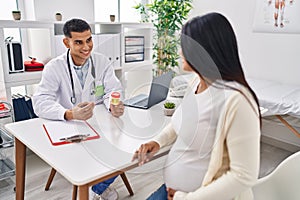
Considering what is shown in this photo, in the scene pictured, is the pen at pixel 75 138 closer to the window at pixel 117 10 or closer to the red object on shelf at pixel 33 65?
the red object on shelf at pixel 33 65

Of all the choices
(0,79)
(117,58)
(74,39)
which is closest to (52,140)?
(74,39)

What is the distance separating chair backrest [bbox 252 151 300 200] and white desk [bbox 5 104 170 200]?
479mm

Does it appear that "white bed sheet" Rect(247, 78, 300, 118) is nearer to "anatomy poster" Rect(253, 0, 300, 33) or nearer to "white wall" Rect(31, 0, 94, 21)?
"anatomy poster" Rect(253, 0, 300, 33)

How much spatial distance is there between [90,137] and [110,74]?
811 millimetres

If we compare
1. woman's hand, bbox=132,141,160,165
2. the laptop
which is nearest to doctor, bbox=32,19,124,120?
the laptop

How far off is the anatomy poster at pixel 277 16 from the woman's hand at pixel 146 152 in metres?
2.40

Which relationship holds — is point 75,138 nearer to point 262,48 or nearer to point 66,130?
point 66,130

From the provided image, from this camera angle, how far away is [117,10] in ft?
11.6

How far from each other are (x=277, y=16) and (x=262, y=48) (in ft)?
1.19

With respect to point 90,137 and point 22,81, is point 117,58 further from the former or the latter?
point 90,137

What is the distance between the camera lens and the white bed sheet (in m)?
2.32

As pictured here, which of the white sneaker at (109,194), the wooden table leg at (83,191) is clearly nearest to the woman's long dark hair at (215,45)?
the wooden table leg at (83,191)

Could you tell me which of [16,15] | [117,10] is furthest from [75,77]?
[117,10]

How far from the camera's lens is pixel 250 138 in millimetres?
781
